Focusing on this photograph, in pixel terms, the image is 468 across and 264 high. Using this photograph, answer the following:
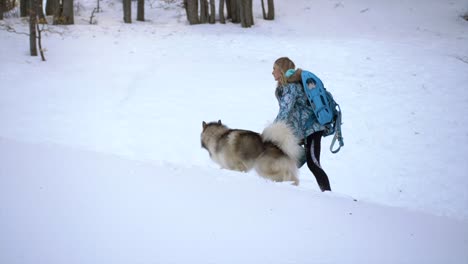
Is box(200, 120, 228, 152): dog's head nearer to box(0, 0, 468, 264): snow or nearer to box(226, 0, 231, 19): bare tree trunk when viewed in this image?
box(0, 0, 468, 264): snow

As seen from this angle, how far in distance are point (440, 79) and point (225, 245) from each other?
9572 mm

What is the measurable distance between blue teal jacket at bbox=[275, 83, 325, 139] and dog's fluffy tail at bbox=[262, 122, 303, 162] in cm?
7

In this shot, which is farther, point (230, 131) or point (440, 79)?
point (440, 79)

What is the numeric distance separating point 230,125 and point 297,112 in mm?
4596

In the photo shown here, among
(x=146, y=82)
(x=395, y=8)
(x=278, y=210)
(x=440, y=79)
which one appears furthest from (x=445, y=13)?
(x=278, y=210)

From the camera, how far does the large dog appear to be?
3.84 metres

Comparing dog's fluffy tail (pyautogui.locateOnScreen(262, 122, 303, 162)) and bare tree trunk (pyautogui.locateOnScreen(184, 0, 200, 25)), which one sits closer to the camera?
dog's fluffy tail (pyautogui.locateOnScreen(262, 122, 303, 162))

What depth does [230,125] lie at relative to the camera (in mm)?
8359

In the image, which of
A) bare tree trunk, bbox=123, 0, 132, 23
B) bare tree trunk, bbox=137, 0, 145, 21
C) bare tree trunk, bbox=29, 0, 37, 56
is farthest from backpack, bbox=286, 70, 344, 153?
bare tree trunk, bbox=137, 0, 145, 21

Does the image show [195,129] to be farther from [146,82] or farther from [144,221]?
[144,221]

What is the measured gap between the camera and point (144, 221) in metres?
2.30

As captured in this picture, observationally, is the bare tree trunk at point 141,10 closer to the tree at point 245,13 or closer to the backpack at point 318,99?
the tree at point 245,13

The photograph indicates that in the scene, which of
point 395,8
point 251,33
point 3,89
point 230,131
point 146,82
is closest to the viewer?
point 230,131

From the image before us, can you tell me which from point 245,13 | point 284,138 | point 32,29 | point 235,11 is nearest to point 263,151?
point 284,138
